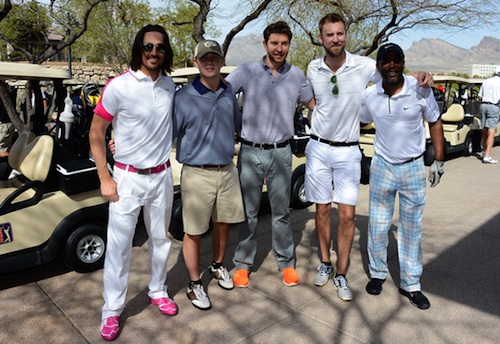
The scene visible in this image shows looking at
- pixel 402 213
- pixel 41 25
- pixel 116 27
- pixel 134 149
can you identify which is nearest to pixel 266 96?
pixel 134 149

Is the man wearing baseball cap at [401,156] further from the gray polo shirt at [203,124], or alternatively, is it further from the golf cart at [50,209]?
the golf cart at [50,209]

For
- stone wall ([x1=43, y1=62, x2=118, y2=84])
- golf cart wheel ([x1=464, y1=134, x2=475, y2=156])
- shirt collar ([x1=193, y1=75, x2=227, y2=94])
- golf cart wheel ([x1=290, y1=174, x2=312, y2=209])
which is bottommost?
golf cart wheel ([x1=290, y1=174, x2=312, y2=209])

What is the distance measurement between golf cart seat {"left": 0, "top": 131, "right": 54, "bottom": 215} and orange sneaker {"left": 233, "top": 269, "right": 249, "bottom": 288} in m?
1.63

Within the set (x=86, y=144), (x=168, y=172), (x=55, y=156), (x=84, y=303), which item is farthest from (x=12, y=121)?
(x=168, y=172)

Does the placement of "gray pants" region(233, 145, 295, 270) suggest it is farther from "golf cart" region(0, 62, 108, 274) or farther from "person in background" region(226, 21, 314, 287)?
"golf cart" region(0, 62, 108, 274)

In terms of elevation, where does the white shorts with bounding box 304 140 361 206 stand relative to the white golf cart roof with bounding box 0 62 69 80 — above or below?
below

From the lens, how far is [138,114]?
2.57m

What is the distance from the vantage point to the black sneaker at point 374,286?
3271 millimetres

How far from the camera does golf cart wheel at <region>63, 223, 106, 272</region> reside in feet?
11.8

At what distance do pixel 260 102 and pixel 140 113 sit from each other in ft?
3.08

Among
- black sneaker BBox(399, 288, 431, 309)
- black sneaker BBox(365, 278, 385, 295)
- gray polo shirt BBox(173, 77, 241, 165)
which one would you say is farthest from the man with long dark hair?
black sneaker BBox(399, 288, 431, 309)

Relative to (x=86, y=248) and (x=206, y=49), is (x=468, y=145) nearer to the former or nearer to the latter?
(x=206, y=49)

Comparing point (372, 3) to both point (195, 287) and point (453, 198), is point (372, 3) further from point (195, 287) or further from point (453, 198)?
point (195, 287)

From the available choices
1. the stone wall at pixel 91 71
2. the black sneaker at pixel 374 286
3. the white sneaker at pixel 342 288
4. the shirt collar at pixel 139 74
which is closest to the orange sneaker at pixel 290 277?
the white sneaker at pixel 342 288
